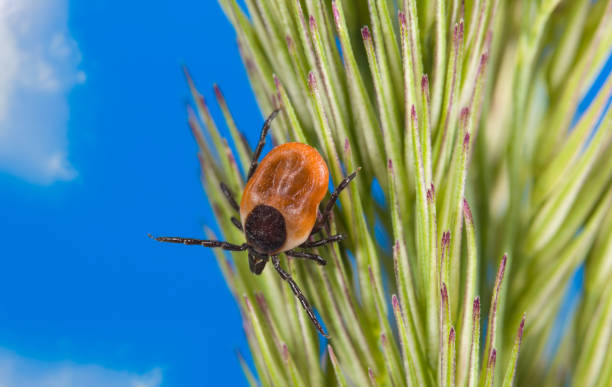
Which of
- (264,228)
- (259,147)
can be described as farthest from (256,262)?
(259,147)

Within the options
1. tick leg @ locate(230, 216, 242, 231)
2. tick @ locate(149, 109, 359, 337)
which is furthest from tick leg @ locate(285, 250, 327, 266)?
tick leg @ locate(230, 216, 242, 231)

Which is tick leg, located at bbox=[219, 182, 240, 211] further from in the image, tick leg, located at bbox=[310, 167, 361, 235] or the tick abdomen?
tick leg, located at bbox=[310, 167, 361, 235]

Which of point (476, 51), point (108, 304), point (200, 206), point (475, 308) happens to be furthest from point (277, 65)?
point (108, 304)

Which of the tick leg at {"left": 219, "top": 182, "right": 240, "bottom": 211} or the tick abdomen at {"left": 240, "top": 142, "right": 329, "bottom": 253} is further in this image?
the tick leg at {"left": 219, "top": 182, "right": 240, "bottom": 211}

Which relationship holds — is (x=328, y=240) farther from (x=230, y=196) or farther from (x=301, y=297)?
(x=230, y=196)

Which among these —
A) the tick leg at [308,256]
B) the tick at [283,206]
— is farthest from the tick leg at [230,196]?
the tick leg at [308,256]

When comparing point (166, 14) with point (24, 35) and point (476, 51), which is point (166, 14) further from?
point (476, 51)

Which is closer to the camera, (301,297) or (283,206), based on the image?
(301,297)
